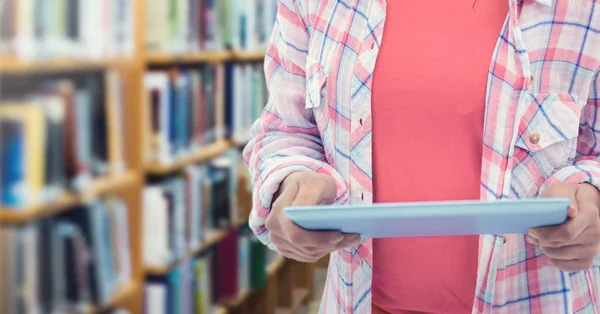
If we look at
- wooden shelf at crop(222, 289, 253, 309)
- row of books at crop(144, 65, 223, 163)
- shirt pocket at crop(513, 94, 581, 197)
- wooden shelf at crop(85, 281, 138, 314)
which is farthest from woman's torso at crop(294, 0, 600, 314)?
wooden shelf at crop(222, 289, 253, 309)

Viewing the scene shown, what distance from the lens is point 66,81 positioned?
137 centimetres

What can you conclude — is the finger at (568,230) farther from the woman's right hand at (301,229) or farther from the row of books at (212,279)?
the row of books at (212,279)

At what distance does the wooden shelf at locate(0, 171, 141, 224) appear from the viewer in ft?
3.92

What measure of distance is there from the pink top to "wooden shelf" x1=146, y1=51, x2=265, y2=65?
3.48 ft

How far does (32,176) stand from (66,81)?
0.25m

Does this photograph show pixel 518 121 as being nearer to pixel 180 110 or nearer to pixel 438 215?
pixel 438 215

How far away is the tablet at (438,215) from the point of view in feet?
1.92

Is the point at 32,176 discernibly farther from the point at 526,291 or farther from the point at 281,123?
the point at 526,291

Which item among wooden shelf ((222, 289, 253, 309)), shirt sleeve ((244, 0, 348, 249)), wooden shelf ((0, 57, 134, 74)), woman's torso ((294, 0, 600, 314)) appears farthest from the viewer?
wooden shelf ((222, 289, 253, 309))

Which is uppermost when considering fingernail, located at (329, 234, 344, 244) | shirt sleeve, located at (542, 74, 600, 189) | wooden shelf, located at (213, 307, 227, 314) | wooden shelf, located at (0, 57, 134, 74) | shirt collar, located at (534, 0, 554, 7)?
shirt collar, located at (534, 0, 554, 7)

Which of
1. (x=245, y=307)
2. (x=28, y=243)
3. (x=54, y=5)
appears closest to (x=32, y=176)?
(x=28, y=243)

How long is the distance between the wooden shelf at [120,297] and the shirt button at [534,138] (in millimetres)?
1114

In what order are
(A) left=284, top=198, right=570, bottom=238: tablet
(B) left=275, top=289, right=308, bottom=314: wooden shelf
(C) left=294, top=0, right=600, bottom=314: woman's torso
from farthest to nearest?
(B) left=275, top=289, right=308, bottom=314: wooden shelf → (C) left=294, top=0, right=600, bottom=314: woman's torso → (A) left=284, top=198, right=570, bottom=238: tablet

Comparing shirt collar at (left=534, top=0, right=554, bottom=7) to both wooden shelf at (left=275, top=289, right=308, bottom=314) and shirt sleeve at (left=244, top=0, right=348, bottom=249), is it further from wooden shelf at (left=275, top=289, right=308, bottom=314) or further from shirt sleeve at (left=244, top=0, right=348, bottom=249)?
wooden shelf at (left=275, top=289, right=308, bottom=314)
